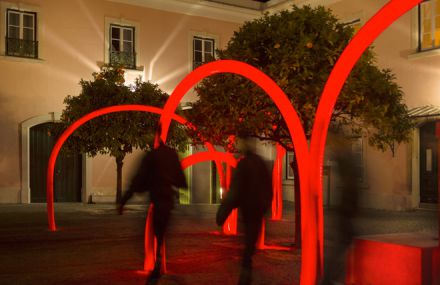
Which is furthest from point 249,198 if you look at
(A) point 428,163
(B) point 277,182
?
(A) point 428,163

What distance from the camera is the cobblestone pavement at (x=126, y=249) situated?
24.0 feet

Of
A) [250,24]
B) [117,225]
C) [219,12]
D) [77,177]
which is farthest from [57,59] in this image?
[250,24]

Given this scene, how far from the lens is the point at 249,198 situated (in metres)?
5.97

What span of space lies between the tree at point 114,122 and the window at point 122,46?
4.23 meters

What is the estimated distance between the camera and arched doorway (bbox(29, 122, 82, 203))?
1958cm

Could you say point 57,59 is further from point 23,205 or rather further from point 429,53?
point 429,53

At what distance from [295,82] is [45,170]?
13455 mm

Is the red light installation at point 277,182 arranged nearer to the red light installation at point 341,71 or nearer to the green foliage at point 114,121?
the green foliage at point 114,121

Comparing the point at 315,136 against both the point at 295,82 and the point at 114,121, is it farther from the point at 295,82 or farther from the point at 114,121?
the point at 114,121

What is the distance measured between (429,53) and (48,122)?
499 inches

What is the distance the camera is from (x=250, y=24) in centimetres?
958

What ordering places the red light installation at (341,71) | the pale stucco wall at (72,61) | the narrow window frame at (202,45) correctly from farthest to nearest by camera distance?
the narrow window frame at (202,45) → the pale stucco wall at (72,61) → the red light installation at (341,71)

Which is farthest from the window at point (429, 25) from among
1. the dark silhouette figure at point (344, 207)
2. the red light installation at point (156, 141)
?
the dark silhouette figure at point (344, 207)

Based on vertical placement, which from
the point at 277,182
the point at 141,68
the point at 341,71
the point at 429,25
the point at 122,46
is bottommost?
the point at 277,182
